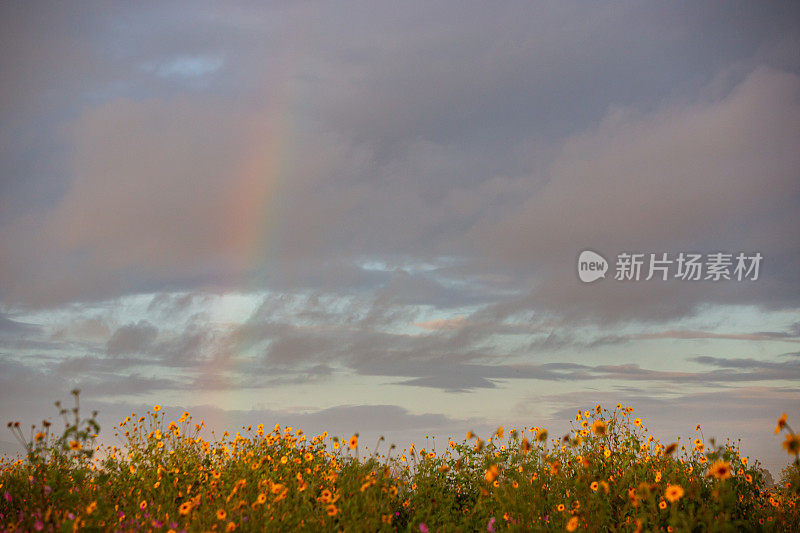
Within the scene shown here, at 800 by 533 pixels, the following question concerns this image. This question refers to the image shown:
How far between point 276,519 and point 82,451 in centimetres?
221

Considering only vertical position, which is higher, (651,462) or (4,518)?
(651,462)

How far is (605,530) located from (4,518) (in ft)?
21.8

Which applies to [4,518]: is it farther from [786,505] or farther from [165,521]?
[786,505]

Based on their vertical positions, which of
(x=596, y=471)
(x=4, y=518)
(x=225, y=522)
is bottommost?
(x=4, y=518)

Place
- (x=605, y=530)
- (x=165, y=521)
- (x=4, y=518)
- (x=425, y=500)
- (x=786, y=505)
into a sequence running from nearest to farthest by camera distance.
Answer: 1. (x=165, y=521)
2. (x=4, y=518)
3. (x=605, y=530)
4. (x=425, y=500)
5. (x=786, y=505)

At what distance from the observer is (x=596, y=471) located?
8.41 metres

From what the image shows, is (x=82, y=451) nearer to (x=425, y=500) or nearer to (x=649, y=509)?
(x=425, y=500)

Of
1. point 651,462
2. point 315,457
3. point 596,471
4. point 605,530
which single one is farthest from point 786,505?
point 315,457

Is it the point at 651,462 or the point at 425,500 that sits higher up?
the point at 651,462

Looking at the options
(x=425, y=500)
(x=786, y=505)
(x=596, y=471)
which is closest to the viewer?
(x=425, y=500)

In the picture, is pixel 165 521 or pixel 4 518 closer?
pixel 165 521

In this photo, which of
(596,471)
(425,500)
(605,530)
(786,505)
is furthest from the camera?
(786,505)

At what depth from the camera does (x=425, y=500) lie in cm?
788

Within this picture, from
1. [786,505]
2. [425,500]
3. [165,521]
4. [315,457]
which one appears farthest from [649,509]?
[165,521]
